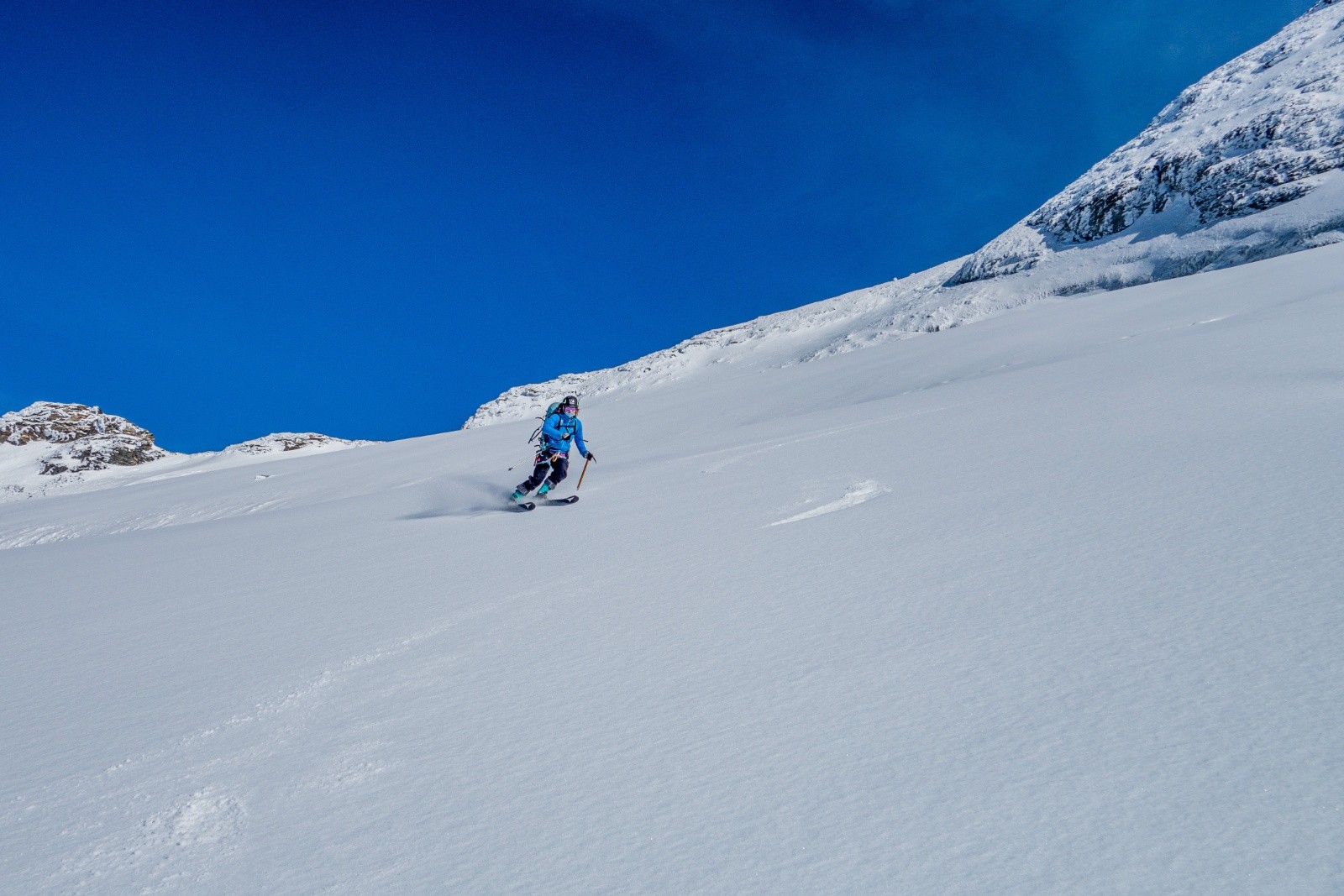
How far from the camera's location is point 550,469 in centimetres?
984

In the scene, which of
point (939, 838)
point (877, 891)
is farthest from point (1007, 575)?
point (877, 891)

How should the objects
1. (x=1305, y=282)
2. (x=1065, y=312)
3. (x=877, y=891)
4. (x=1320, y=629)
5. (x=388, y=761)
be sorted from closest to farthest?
1. (x=877, y=891)
2. (x=1320, y=629)
3. (x=388, y=761)
4. (x=1305, y=282)
5. (x=1065, y=312)

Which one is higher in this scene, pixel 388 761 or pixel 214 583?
pixel 214 583

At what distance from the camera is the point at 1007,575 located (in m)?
3.63

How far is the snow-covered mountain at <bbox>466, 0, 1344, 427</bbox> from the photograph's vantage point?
1308 inches

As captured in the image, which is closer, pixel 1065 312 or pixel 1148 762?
pixel 1148 762

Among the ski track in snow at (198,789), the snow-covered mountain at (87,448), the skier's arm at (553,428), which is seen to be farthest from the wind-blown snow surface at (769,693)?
the snow-covered mountain at (87,448)

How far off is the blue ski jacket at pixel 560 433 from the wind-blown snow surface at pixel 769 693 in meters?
3.08

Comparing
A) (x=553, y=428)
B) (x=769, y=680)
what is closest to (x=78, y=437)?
(x=553, y=428)

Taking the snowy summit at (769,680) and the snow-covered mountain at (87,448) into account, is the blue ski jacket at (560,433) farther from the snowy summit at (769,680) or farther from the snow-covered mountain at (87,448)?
the snow-covered mountain at (87,448)

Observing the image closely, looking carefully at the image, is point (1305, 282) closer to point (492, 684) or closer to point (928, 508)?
point (928, 508)

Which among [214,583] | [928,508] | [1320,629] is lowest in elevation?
[1320,629]

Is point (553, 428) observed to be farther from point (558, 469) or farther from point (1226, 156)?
point (1226, 156)

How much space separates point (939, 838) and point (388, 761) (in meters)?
2.00
